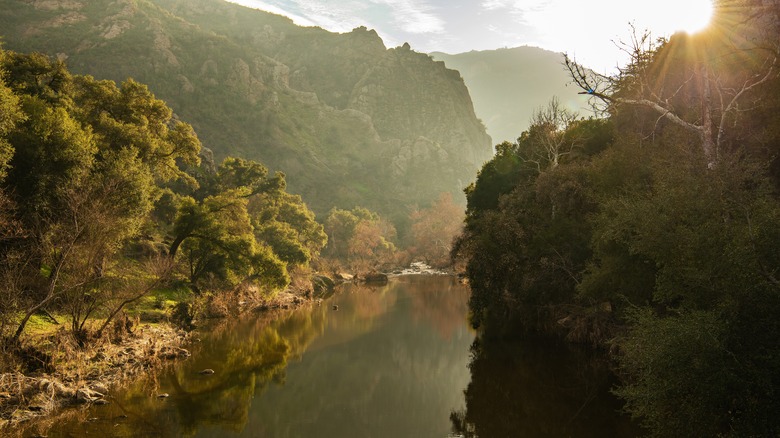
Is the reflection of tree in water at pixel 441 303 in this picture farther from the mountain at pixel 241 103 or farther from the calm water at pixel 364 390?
the mountain at pixel 241 103

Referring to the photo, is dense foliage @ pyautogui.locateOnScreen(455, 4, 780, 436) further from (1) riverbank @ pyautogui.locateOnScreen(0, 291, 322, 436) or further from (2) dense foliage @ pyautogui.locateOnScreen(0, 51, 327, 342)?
(2) dense foliage @ pyautogui.locateOnScreen(0, 51, 327, 342)

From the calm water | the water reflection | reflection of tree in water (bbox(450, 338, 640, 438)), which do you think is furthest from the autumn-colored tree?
reflection of tree in water (bbox(450, 338, 640, 438))

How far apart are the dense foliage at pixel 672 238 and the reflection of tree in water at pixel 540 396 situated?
1.48 meters

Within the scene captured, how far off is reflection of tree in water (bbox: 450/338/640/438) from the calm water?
6cm

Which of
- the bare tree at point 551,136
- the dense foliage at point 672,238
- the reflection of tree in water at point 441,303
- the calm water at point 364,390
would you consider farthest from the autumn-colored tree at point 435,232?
the calm water at point 364,390

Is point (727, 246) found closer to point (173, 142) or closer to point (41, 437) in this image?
point (41, 437)

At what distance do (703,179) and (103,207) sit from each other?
83.9 ft

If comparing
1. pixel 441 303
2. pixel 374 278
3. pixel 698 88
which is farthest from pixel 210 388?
pixel 374 278

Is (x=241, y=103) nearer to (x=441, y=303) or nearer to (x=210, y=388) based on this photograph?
(x=441, y=303)

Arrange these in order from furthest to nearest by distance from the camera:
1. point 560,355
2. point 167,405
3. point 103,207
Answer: point 560,355, point 103,207, point 167,405

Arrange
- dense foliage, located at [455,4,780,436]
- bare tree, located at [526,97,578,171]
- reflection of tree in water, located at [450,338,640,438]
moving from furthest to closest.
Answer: bare tree, located at [526,97,578,171] → reflection of tree in water, located at [450,338,640,438] → dense foliage, located at [455,4,780,436]

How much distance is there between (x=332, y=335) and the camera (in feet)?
119

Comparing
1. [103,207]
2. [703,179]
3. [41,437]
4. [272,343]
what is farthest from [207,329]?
[703,179]

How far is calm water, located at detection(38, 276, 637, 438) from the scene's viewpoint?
1778cm
